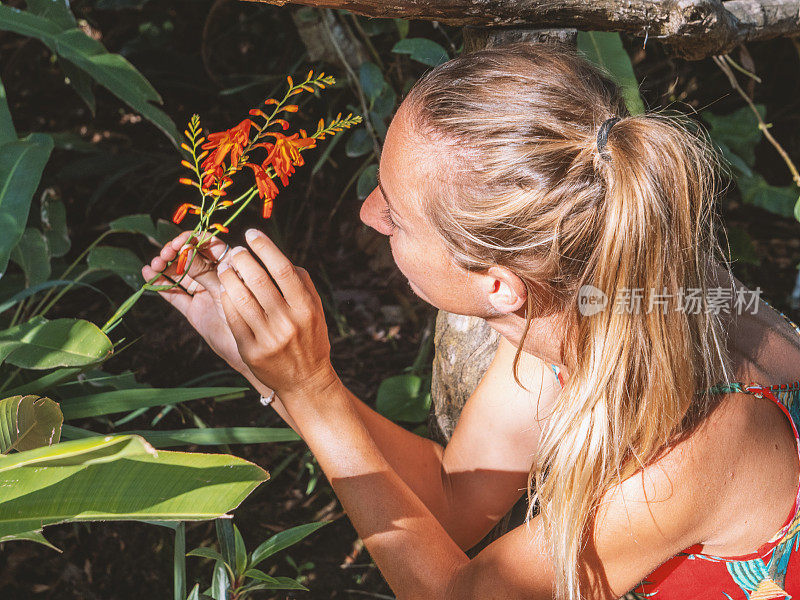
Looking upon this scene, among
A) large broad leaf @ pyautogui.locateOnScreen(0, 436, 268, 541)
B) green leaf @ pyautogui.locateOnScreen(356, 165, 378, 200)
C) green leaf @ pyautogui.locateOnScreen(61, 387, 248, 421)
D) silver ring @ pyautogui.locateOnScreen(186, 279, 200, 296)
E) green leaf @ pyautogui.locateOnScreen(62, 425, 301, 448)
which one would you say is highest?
silver ring @ pyautogui.locateOnScreen(186, 279, 200, 296)

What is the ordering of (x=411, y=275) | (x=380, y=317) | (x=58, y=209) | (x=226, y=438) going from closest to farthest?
(x=411, y=275) < (x=226, y=438) < (x=58, y=209) < (x=380, y=317)

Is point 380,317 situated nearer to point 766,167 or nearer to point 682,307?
point 682,307

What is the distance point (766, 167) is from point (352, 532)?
6.58 ft

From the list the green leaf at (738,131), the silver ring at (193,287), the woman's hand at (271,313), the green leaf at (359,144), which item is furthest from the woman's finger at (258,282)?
the green leaf at (738,131)

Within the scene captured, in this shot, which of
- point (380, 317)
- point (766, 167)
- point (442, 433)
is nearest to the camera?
point (442, 433)

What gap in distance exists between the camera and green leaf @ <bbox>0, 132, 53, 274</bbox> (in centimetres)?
112

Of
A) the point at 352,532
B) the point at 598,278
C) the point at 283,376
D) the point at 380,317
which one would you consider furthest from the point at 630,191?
the point at 380,317

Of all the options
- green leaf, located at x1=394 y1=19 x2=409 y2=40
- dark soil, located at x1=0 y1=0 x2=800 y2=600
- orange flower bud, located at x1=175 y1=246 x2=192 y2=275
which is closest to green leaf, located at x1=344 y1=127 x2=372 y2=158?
green leaf, located at x1=394 y1=19 x2=409 y2=40

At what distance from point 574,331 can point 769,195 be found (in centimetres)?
174

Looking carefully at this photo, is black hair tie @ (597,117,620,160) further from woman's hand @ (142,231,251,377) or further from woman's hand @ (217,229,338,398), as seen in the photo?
woman's hand @ (142,231,251,377)

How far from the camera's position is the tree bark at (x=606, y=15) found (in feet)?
2.75

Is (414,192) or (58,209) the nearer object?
(414,192)

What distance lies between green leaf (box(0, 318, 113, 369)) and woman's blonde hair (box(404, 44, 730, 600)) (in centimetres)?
49

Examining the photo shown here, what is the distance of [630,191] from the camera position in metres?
0.73
